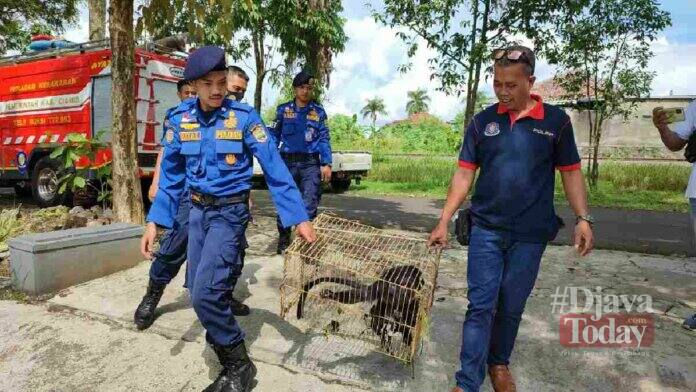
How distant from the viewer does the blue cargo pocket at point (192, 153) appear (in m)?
2.56

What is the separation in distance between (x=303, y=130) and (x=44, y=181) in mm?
6052

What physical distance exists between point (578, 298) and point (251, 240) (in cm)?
375

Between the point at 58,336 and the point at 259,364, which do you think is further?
the point at 58,336

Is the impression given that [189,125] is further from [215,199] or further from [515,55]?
[515,55]

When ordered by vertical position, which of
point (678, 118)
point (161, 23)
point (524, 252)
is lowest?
point (524, 252)

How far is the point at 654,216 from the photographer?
8.80m

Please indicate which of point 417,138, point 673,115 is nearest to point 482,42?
point 673,115

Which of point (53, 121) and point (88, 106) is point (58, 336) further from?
point (53, 121)

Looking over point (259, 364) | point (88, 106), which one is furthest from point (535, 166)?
Result: point (88, 106)

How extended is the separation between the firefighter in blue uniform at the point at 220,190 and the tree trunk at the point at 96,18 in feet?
26.1

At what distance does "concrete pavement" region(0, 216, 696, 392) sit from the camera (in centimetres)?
263

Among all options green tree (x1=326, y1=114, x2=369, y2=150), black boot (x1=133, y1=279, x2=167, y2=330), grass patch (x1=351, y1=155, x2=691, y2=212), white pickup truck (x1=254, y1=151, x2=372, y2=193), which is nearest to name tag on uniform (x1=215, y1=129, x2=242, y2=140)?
black boot (x1=133, y1=279, x2=167, y2=330)

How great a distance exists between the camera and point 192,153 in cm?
256

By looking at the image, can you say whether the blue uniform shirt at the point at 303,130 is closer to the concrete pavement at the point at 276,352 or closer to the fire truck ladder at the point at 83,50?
the concrete pavement at the point at 276,352
